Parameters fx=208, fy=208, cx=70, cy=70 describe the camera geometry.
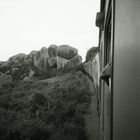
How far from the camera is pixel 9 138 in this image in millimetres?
8961

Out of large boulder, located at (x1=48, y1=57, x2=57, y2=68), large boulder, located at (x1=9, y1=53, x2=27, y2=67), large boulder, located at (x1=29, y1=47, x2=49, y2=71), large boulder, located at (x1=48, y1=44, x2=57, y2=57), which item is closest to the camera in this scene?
large boulder, located at (x1=48, y1=57, x2=57, y2=68)

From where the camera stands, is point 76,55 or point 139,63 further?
point 76,55

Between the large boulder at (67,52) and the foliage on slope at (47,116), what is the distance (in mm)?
15058

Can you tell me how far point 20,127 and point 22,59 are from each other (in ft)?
84.7

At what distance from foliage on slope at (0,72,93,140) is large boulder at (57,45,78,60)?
15.1 meters

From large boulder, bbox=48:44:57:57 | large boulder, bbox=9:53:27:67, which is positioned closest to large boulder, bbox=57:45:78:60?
large boulder, bbox=48:44:57:57

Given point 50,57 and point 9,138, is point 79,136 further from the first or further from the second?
point 50,57

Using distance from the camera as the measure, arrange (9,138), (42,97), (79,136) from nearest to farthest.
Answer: (79,136), (9,138), (42,97)

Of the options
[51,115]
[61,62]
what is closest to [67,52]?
[61,62]

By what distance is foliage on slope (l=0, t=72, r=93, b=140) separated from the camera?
29.4ft

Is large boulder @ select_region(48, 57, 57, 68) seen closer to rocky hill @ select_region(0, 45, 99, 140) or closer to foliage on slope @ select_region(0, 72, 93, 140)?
rocky hill @ select_region(0, 45, 99, 140)

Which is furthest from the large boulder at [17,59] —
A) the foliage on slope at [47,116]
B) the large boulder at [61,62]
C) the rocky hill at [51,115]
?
the foliage on slope at [47,116]

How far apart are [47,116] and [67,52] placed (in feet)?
69.3

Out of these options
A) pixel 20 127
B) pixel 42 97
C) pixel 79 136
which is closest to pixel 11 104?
pixel 42 97
